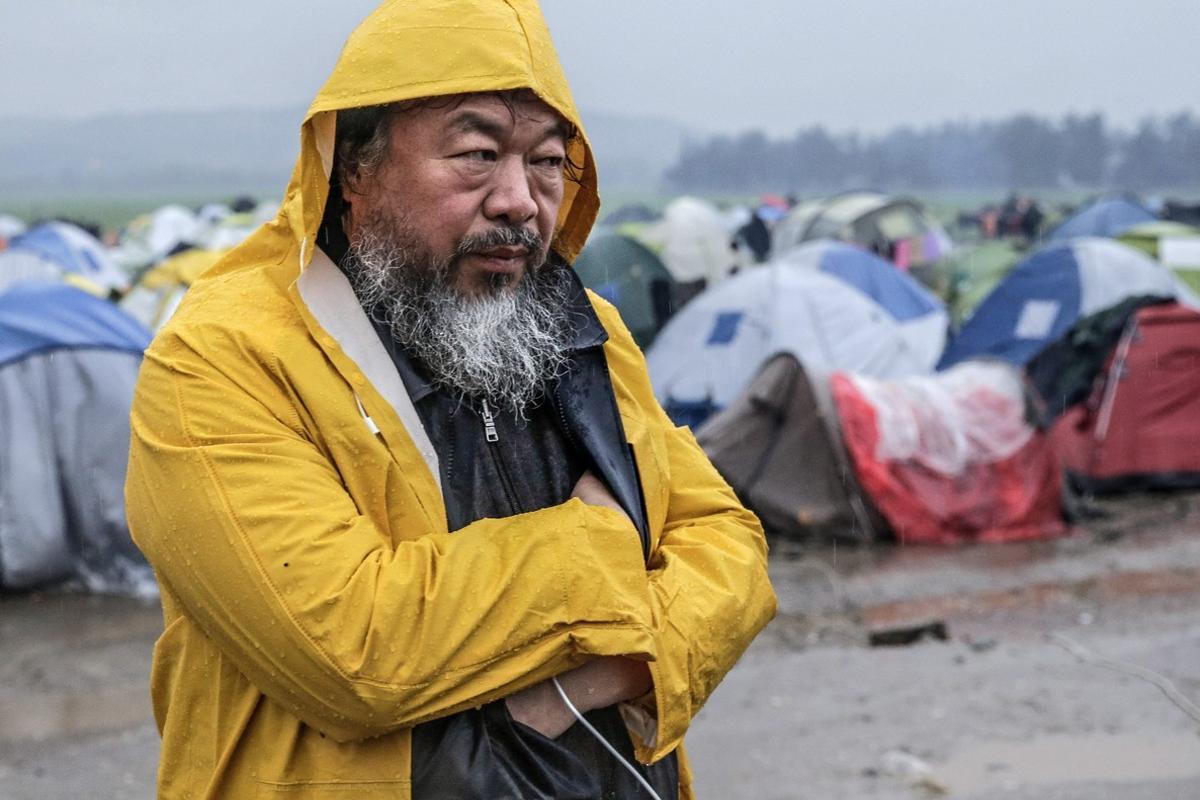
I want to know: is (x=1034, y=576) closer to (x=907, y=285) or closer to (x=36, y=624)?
(x=36, y=624)

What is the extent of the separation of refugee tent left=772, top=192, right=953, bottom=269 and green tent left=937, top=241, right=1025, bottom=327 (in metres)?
0.47

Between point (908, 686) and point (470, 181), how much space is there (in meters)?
4.41

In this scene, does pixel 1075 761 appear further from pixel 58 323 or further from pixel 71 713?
pixel 58 323

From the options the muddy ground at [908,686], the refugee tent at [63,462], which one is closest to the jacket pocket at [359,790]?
the muddy ground at [908,686]

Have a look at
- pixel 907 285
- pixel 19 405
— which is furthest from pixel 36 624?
pixel 907 285

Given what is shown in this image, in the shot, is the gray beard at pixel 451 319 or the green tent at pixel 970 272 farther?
the green tent at pixel 970 272

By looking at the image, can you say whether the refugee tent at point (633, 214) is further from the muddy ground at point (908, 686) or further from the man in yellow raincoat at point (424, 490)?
the man in yellow raincoat at point (424, 490)

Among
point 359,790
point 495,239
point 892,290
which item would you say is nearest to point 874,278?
point 892,290

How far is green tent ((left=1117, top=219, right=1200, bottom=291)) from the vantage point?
1603 centimetres

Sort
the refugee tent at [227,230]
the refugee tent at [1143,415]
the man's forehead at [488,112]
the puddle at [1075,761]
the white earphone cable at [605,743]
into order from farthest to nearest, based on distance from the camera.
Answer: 1. the refugee tent at [227,230]
2. the refugee tent at [1143,415]
3. the puddle at [1075,761]
4. the man's forehead at [488,112]
5. the white earphone cable at [605,743]

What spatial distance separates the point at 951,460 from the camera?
27.7 ft

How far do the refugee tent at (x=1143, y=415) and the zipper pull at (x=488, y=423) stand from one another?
8.43 m

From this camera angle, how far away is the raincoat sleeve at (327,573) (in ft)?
5.23

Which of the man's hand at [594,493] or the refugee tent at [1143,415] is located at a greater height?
the man's hand at [594,493]
